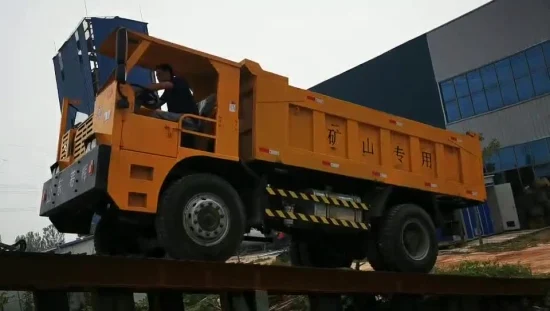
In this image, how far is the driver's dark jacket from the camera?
5621 mm

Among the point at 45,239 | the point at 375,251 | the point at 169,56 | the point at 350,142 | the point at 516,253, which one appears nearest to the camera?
the point at 169,56

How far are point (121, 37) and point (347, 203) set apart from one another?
321 centimetres

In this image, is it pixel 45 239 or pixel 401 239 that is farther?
pixel 45 239

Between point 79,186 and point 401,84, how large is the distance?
2358 centimetres

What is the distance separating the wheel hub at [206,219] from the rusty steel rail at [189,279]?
0.66 m

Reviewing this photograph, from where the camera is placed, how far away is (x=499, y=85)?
76.6 feet

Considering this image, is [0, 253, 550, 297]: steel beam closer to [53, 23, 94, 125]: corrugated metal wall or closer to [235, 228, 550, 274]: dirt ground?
[235, 228, 550, 274]: dirt ground

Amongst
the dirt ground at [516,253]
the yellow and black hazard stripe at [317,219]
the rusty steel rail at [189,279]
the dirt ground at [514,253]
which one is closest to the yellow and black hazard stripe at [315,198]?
the yellow and black hazard stripe at [317,219]

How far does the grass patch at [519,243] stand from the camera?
14938 mm

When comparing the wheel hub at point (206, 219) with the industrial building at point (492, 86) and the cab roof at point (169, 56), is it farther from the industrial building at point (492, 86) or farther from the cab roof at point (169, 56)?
the industrial building at point (492, 86)

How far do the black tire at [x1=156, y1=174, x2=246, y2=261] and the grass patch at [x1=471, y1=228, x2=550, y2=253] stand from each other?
11453mm

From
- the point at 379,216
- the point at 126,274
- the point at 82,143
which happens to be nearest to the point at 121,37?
the point at 82,143

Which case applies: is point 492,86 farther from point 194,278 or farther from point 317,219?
point 194,278

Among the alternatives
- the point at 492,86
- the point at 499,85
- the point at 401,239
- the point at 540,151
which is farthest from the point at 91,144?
the point at 492,86
